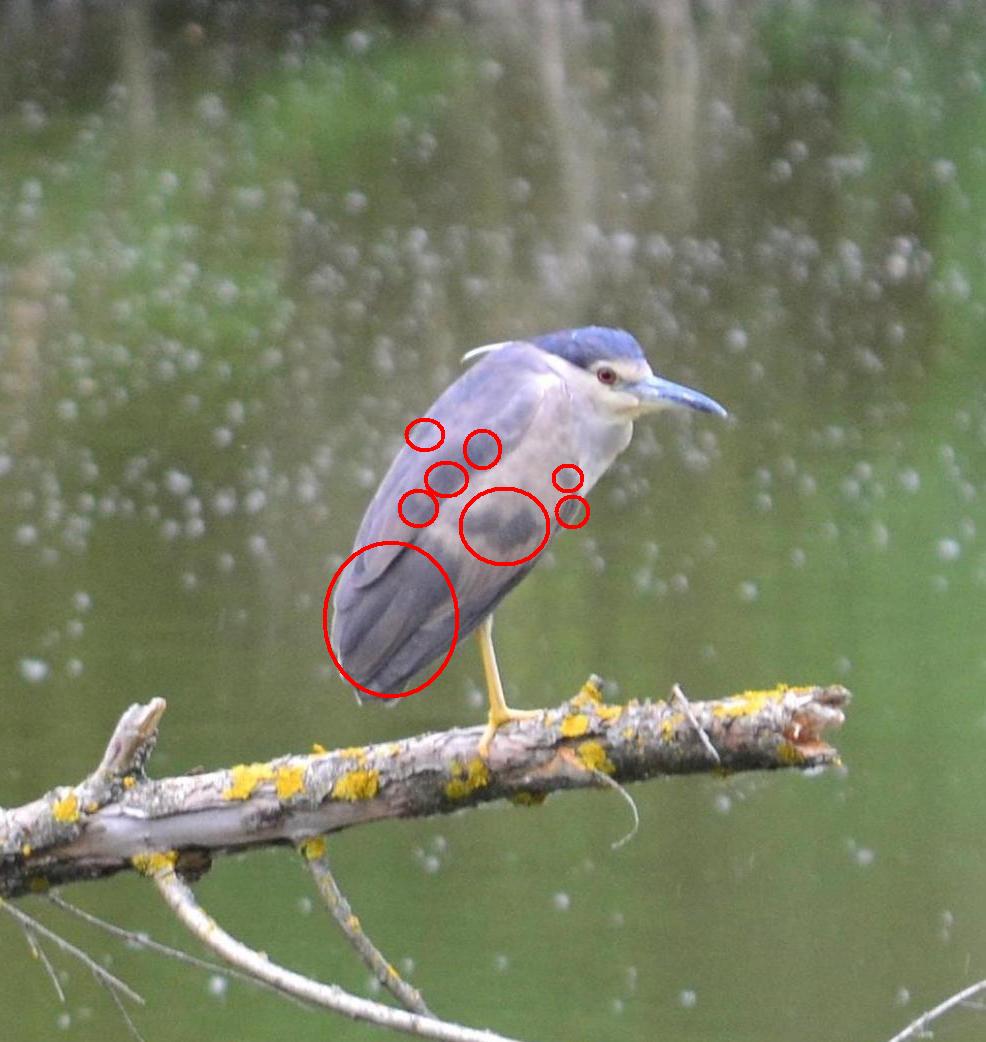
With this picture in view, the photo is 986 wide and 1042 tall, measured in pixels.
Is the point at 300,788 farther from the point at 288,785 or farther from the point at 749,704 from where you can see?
the point at 749,704

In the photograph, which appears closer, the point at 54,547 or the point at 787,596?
the point at 787,596

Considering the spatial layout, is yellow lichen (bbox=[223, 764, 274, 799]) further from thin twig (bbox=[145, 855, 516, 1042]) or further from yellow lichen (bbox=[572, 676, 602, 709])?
yellow lichen (bbox=[572, 676, 602, 709])

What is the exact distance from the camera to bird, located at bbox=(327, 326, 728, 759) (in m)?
2.23

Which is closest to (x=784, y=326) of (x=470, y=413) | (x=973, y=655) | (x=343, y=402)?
(x=343, y=402)

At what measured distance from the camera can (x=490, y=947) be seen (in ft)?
14.7

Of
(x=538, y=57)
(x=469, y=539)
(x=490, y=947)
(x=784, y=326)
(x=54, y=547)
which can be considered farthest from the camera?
(x=538, y=57)

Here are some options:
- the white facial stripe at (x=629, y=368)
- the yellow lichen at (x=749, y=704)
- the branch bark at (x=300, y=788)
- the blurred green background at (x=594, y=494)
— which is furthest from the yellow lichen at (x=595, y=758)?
the blurred green background at (x=594, y=494)

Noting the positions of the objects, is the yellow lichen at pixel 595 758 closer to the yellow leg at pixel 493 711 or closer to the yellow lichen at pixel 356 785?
the yellow leg at pixel 493 711

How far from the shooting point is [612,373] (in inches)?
91.4

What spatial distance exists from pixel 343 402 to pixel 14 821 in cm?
665

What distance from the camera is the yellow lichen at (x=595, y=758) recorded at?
1.98 m

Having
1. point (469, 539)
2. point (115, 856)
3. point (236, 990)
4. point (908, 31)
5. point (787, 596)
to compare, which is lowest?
point (236, 990)

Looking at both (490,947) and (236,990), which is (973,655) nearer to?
(490,947)

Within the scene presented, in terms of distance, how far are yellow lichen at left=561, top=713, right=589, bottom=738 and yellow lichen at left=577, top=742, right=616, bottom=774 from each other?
13 mm
